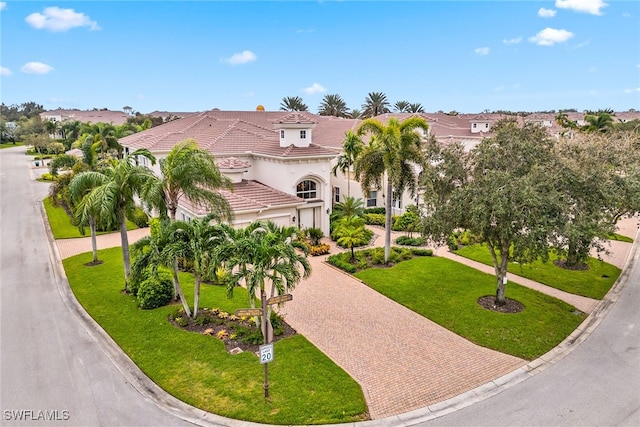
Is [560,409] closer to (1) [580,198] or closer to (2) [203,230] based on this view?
(1) [580,198]

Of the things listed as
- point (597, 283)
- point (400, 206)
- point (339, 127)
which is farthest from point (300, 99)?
point (597, 283)

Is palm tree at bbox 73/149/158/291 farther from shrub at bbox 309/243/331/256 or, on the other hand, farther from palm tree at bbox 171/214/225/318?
shrub at bbox 309/243/331/256

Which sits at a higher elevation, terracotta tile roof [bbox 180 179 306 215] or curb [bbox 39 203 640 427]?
terracotta tile roof [bbox 180 179 306 215]

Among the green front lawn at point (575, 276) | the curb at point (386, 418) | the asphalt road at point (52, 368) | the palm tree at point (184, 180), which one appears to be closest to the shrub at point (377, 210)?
the green front lawn at point (575, 276)

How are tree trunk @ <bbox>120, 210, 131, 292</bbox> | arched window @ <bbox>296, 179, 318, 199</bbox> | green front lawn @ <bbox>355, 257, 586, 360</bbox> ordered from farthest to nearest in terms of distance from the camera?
arched window @ <bbox>296, 179, 318, 199</bbox>
tree trunk @ <bbox>120, 210, 131, 292</bbox>
green front lawn @ <bbox>355, 257, 586, 360</bbox>

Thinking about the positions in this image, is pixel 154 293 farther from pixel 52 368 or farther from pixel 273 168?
pixel 273 168

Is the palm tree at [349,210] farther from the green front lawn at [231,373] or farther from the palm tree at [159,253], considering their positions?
the palm tree at [159,253]

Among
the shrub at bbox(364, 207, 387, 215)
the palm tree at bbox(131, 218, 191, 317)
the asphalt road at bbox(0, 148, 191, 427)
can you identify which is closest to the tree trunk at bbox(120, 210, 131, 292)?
the asphalt road at bbox(0, 148, 191, 427)
